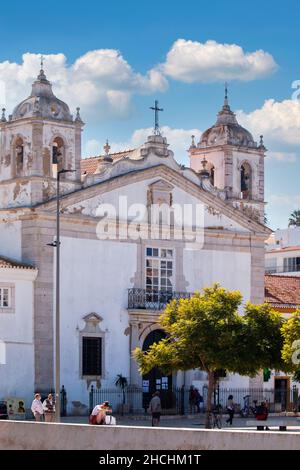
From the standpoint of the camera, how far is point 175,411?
5903 cm

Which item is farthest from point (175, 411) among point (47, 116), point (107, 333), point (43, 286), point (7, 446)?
point (7, 446)

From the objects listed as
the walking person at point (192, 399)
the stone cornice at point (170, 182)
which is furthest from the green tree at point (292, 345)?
the stone cornice at point (170, 182)

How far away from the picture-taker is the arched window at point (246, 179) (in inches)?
2557

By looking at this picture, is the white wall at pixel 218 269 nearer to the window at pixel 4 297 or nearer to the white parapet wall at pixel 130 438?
the window at pixel 4 297

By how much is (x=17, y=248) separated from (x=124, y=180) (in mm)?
5468

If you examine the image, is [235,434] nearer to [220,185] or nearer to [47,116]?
[47,116]

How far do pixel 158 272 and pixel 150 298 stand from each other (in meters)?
1.23

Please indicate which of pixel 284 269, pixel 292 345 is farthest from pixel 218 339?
pixel 284 269

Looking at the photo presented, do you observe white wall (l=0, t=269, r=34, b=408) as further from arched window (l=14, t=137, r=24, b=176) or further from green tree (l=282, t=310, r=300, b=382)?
green tree (l=282, t=310, r=300, b=382)

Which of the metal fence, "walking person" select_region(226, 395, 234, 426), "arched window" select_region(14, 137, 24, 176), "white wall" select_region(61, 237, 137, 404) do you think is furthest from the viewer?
"arched window" select_region(14, 137, 24, 176)

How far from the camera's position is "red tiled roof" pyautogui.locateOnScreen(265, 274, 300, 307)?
6588cm

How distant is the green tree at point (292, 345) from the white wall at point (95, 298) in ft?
29.3

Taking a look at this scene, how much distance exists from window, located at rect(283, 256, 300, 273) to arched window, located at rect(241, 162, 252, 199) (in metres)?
20.7

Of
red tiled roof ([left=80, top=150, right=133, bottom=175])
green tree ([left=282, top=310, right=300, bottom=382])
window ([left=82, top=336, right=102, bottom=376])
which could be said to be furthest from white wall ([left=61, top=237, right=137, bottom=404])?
green tree ([left=282, top=310, right=300, bottom=382])
